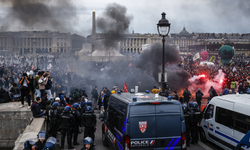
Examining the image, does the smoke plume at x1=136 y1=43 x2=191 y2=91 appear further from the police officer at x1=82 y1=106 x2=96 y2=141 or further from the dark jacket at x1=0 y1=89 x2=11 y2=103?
the police officer at x1=82 y1=106 x2=96 y2=141

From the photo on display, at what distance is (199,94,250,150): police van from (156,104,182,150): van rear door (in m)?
1.81

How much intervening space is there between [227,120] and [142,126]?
9.04ft

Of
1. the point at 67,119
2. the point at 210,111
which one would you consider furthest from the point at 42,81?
the point at 210,111

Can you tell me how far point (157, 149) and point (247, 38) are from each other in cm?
12482

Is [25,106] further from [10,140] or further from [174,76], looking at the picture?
[174,76]

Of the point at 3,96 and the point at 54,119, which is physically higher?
the point at 3,96

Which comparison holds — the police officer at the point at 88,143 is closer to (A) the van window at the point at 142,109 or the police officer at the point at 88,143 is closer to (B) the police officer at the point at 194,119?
(A) the van window at the point at 142,109

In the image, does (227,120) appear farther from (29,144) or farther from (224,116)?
(29,144)

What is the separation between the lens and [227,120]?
6062 mm

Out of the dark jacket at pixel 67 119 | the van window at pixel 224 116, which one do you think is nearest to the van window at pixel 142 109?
the dark jacket at pixel 67 119

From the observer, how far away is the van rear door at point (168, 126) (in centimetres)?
455

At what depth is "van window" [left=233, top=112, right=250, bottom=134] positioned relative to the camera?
17.5 feet

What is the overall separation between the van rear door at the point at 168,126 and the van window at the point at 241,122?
5.84 ft

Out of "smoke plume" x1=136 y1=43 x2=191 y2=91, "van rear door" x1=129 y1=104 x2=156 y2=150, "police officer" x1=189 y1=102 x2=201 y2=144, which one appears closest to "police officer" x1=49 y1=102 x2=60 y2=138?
"van rear door" x1=129 y1=104 x2=156 y2=150
